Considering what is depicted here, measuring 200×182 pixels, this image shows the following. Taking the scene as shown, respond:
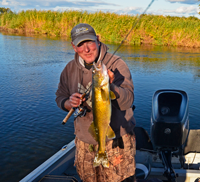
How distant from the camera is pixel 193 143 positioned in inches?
184

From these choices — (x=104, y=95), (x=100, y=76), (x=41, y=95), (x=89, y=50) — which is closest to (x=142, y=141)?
(x=89, y=50)

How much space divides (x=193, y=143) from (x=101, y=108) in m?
3.26

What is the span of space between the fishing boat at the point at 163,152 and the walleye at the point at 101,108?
1.38m

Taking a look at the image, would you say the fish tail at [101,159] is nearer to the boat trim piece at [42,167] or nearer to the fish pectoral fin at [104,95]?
the fish pectoral fin at [104,95]

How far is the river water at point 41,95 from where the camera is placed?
6.29 metres

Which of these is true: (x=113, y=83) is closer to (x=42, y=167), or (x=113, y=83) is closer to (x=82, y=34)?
(x=82, y=34)

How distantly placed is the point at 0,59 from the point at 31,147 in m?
10.5

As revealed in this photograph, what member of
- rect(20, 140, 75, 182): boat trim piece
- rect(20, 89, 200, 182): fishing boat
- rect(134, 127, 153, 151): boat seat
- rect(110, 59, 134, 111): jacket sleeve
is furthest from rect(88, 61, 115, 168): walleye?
rect(134, 127, 153, 151): boat seat

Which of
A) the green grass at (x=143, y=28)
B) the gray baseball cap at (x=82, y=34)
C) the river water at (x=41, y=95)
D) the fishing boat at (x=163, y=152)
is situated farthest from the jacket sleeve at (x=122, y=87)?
the green grass at (x=143, y=28)

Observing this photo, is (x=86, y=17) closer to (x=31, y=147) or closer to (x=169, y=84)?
(x=169, y=84)

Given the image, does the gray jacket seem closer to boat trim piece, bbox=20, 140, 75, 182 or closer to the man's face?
the man's face

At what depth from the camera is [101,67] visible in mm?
2016

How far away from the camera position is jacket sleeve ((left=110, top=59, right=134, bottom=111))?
2279mm

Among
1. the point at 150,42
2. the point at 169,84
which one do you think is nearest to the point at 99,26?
the point at 150,42
